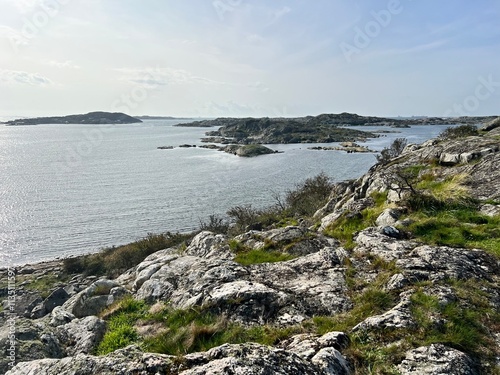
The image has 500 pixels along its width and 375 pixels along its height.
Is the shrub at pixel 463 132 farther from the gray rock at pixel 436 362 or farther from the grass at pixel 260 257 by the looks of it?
the gray rock at pixel 436 362

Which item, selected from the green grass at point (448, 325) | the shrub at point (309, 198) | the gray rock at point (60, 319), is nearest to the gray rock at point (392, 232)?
the green grass at point (448, 325)

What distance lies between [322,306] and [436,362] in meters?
2.56

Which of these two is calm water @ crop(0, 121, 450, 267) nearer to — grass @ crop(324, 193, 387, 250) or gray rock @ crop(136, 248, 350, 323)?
grass @ crop(324, 193, 387, 250)

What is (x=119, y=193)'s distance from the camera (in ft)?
184

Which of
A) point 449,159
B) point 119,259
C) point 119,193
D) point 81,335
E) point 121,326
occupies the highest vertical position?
point 449,159

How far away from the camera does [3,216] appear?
145 feet

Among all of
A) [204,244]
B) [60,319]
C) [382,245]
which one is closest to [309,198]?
[204,244]

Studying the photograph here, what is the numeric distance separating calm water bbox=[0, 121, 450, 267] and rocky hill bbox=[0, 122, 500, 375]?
29126mm

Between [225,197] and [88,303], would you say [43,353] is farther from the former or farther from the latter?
[225,197]

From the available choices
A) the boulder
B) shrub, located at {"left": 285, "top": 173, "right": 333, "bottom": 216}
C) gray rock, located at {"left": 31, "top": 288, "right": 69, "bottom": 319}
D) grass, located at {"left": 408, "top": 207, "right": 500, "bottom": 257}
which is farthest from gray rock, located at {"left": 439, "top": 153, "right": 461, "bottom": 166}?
gray rock, located at {"left": 31, "top": 288, "right": 69, "bottom": 319}

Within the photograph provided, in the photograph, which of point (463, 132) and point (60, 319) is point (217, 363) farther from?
point (463, 132)

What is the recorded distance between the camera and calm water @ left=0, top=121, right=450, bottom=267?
38.3 metres

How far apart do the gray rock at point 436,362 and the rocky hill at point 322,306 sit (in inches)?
0.7

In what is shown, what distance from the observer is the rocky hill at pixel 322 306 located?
4938mm
